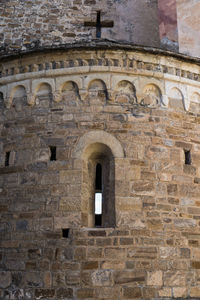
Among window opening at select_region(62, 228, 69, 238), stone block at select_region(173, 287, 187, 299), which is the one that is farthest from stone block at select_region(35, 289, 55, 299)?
stone block at select_region(173, 287, 187, 299)

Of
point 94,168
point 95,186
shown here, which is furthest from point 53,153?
point 95,186

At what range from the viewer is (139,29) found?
310 inches

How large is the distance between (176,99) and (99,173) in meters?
1.57

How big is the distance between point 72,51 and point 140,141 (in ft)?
5.35

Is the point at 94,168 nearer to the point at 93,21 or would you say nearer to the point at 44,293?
the point at 44,293

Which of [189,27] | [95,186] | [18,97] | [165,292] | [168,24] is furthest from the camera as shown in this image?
[168,24]

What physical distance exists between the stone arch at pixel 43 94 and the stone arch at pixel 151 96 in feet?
4.36

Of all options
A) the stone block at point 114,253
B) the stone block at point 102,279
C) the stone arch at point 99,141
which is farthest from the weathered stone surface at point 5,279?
the stone arch at point 99,141

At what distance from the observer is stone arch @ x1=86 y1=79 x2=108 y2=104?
5.30 meters

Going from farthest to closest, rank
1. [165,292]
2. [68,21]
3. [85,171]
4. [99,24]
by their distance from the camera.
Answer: [99,24], [68,21], [85,171], [165,292]

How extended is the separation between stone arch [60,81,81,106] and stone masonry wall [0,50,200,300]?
0.01 m

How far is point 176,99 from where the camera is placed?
5.50 m

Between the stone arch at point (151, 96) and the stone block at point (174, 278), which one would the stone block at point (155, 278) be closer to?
the stone block at point (174, 278)

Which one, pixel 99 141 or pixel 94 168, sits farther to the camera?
pixel 94 168
